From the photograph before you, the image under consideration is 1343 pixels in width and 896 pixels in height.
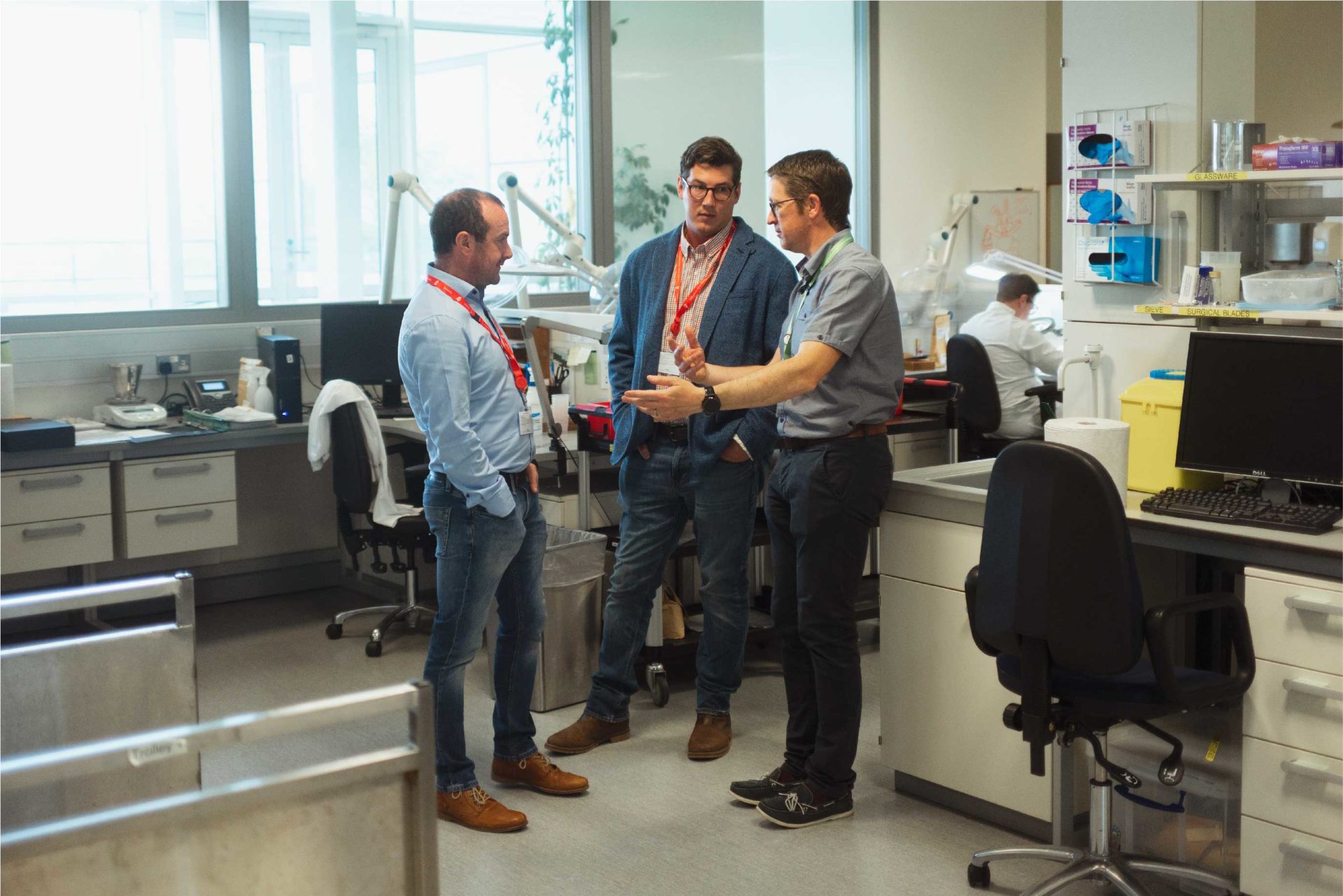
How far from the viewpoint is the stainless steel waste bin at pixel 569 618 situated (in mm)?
3760

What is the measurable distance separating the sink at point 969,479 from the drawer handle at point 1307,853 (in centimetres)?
101

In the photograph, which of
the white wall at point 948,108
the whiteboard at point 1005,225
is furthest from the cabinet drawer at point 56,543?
the whiteboard at point 1005,225

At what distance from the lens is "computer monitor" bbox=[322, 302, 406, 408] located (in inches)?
199

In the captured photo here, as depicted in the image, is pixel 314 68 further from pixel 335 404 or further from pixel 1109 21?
pixel 1109 21

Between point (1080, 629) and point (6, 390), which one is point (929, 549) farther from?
point (6, 390)

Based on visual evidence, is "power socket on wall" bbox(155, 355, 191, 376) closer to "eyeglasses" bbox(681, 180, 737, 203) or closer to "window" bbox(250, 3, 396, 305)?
"window" bbox(250, 3, 396, 305)

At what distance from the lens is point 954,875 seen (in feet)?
9.02

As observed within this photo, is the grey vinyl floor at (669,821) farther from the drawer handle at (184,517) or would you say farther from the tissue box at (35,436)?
the tissue box at (35,436)

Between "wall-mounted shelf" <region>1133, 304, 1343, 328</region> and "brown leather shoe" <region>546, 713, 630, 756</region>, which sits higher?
"wall-mounted shelf" <region>1133, 304, 1343, 328</region>

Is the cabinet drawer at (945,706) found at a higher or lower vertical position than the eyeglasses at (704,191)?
lower

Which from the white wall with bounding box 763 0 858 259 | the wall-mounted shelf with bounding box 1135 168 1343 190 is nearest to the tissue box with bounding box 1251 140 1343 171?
the wall-mounted shelf with bounding box 1135 168 1343 190

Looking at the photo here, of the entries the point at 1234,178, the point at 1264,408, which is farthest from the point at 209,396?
the point at 1264,408

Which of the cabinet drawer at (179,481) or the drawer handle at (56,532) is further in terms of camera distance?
the cabinet drawer at (179,481)

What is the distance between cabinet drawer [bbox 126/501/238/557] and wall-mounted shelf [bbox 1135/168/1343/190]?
317 cm
